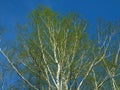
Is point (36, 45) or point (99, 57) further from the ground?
point (36, 45)

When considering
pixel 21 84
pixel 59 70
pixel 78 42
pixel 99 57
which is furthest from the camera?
pixel 21 84

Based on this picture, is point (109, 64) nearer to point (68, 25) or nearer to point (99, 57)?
point (99, 57)

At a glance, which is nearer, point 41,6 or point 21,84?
point 41,6

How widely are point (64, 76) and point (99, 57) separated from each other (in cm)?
357

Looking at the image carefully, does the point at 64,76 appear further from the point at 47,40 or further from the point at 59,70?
the point at 47,40

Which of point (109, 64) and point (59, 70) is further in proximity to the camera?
point (109, 64)

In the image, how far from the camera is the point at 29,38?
2106cm

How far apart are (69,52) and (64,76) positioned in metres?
1.59

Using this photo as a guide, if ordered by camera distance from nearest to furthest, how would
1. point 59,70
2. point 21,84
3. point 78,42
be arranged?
point 59,70 → point 78,42 → point 21,84

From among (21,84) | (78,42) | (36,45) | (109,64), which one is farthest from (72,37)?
(21,84)

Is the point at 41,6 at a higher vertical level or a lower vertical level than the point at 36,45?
higher

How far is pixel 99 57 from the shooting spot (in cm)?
2189

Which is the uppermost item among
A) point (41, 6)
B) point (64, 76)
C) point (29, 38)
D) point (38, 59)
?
point (41, 6)

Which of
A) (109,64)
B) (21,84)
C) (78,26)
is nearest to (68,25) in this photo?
(78,26)
